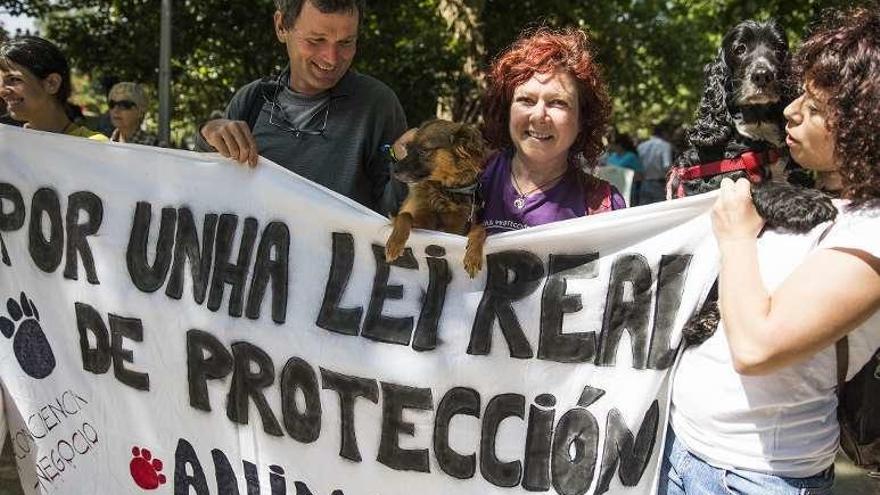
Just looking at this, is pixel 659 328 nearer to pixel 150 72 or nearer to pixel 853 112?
pixel 853 112

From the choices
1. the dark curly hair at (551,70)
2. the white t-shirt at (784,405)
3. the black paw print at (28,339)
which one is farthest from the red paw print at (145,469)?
the white t-shirt at (784,405)

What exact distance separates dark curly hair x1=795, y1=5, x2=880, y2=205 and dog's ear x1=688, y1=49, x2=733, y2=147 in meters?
1.09

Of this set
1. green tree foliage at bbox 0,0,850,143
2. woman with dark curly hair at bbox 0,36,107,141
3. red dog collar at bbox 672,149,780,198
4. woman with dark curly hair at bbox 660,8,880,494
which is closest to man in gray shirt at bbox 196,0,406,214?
woman with dark curly hair at bbox 0,36,107,141

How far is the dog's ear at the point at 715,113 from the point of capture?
3.04 meters

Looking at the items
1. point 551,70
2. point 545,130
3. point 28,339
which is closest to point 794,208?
point 545,130

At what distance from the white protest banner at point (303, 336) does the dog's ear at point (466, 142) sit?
344mm

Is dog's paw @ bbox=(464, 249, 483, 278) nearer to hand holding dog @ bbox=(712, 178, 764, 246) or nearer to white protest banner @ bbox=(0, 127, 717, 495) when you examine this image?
white protest banner @ bbox=(0, 127, 717, 495)

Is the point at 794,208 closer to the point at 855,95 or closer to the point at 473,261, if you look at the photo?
the point at 855,95

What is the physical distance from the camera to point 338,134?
310cm

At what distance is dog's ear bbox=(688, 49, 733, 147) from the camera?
120 inches

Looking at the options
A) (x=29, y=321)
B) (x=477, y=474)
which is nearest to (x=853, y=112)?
(x=477, y=474)

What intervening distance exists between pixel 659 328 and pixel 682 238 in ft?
0.93

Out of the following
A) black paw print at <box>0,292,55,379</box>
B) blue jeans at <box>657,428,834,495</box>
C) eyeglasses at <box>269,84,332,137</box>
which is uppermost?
eyeglasses at <box>269,84,332,137</box>

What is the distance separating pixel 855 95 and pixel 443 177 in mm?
1339
